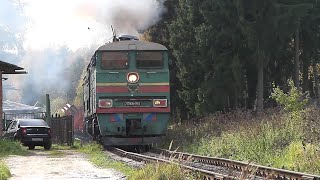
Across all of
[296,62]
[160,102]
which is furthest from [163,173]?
[296,62]

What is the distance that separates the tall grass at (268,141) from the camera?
12533 millimetres

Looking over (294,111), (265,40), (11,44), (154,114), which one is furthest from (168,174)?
(11,44)

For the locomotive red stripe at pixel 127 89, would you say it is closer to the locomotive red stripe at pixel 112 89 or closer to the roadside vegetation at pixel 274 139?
the locomotive red stripe at pixel 112 89

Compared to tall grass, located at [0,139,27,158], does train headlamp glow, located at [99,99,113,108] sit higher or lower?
higher

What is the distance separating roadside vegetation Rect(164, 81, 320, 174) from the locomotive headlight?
291 cm

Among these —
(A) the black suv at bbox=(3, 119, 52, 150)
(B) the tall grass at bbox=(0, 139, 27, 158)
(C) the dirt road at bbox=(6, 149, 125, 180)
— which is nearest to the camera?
(C) the dirt road at bbox=(6, 149, 125, 180)

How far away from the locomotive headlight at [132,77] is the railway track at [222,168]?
2523mm

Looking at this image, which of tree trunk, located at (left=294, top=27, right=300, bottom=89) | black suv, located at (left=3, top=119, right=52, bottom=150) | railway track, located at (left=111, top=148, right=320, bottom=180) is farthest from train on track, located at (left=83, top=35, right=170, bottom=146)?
tree trunk, located at (left=294, top=27, right=300, bottom=89)

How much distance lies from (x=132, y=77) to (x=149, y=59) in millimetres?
961

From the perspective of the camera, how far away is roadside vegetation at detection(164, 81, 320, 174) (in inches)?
497

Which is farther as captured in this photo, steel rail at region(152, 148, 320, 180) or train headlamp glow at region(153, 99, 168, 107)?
train headlamp glow at region(153, 99, 168, 107)

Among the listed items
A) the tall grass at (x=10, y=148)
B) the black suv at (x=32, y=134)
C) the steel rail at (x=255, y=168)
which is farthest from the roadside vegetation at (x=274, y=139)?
the black suv at (x=32, y=134)

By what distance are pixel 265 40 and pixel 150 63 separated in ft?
21.5

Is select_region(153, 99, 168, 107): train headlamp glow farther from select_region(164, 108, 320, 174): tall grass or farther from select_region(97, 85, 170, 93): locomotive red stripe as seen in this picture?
select_region(164, 108, 320, 174): tall grass
